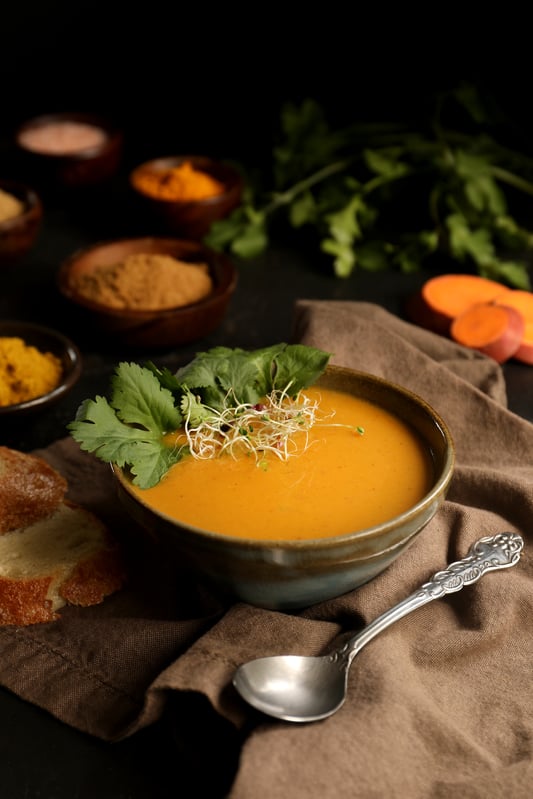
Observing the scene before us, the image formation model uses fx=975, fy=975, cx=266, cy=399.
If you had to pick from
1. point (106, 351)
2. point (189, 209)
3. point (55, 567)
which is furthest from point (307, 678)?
point (189, 209)

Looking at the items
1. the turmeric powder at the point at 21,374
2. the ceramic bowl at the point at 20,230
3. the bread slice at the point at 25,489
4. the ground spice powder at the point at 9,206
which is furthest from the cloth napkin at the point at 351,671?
the ground spice powder at the point at 9,206

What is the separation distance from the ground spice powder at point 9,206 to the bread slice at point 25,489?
1327 mm

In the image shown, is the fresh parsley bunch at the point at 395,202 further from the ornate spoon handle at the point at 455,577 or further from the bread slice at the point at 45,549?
the bread slice at the point at 45,549

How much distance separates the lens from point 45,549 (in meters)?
1.95

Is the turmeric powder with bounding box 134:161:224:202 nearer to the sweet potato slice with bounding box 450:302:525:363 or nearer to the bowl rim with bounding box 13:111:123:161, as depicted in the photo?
the bowl rim with bounding box 13:111:123:161

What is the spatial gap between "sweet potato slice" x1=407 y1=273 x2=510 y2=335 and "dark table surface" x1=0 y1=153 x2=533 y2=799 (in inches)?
5.0

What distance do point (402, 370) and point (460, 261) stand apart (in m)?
1.01

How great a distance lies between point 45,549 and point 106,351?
3.50 feet

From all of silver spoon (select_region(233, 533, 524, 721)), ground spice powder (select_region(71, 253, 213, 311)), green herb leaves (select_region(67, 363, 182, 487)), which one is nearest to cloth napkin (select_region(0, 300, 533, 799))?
silver spoon (select_region(233, 533, 524, 721))

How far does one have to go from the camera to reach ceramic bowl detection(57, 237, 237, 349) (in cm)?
278

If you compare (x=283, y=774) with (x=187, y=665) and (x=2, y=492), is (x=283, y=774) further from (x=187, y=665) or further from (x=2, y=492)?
(x=2, y=492)

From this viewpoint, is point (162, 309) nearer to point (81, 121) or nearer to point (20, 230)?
point (20, 230)

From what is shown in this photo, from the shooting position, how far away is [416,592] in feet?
5.89

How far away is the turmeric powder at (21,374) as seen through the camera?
7.84ft
